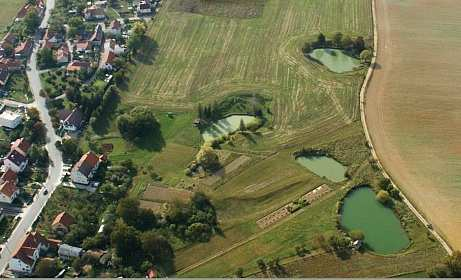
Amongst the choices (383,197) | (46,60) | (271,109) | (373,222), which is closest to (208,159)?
(271,109)

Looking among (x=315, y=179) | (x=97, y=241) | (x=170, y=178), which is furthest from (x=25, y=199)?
(x=315, y=179)

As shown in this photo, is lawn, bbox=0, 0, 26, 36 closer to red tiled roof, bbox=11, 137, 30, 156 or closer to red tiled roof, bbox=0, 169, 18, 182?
red tiled roof, bbox=11, 137, 30, 156

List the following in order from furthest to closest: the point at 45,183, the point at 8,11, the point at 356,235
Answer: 1. the point at 8,11
2. the point at 45,183
3. the point at 356,235

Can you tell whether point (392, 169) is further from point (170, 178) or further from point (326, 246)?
point (170, 178)

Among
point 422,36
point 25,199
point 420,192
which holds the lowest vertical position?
point 25,199

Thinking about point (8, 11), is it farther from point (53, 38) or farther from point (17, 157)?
point (17, 157)

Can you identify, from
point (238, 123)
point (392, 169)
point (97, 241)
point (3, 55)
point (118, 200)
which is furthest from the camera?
point (3, 55)
